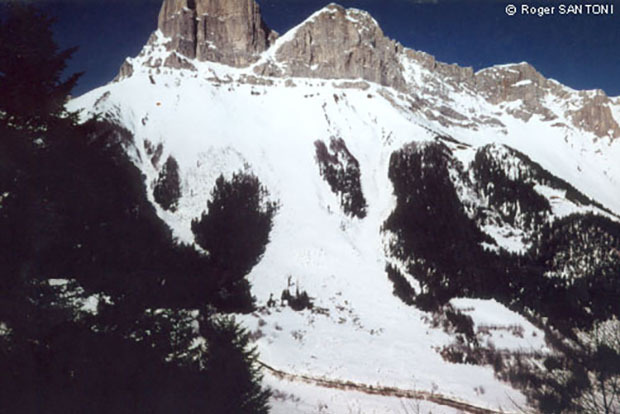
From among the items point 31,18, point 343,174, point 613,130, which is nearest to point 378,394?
point 31,18

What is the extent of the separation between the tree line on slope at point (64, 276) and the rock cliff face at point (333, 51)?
137748 millimetres

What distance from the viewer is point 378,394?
30.8 meters

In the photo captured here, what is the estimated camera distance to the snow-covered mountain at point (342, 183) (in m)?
36.4

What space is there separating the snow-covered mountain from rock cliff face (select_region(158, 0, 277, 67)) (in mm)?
606

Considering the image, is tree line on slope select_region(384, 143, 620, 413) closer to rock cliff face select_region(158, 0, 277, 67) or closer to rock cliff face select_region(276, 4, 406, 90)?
rock cliff face select_region(276, 4, 406, 90)

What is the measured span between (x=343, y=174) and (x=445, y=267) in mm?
36008

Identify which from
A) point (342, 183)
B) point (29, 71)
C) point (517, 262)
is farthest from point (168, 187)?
point (517, 262)

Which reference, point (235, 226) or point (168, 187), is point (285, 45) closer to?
point (168, 187)

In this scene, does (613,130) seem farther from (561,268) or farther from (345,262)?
(345,262)

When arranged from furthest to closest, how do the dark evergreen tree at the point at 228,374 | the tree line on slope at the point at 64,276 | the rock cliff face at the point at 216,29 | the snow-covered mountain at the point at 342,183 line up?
the rock cliff face at the point at 216,29, the snow-covered mountain at the point at 342,183, the dark evergreen tree at the point at 228,374, the tree line on slope at the point at 64,276

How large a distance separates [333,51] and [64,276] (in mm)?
151777

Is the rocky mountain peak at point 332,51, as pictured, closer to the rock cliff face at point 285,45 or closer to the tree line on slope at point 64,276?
the rock cliff face at point 285,45

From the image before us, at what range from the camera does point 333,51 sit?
141500 millimetres

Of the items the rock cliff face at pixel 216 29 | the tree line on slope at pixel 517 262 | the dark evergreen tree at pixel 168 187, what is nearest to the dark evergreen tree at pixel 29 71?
the tree line on slope at pixel 517 262
